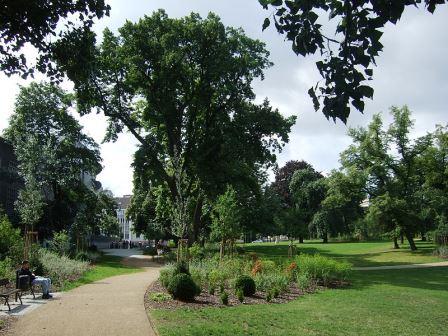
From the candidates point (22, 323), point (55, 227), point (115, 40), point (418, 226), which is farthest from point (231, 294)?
point (418, 226)

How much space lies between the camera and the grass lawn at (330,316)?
10.2 meters

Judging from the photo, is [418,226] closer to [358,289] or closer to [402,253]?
[402,253]

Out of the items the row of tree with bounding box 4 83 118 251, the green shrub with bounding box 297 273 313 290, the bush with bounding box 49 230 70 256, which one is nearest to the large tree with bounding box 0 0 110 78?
the green shrub with bounding box 297 273 313 290

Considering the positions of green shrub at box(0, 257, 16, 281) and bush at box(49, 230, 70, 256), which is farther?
bush at box(49, 230, 70, 256)

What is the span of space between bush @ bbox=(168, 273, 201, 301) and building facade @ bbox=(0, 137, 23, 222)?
28904 millimetres

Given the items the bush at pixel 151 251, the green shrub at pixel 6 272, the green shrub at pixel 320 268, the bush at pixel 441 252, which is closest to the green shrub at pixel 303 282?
the green shrub at pixel 320 268

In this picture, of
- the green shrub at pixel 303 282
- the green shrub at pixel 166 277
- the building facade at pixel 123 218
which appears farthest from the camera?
the building facade at pixel 123 218

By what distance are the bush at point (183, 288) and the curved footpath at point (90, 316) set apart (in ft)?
3.27

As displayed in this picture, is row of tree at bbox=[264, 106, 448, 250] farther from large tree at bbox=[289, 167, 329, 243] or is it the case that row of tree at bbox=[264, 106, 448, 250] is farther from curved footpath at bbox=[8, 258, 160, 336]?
curved footpath at bbox=[8, 258, 160, 336]

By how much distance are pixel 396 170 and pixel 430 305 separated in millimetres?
31423

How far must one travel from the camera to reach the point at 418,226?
41.5m

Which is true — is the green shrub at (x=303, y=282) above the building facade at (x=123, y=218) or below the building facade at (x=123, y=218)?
below

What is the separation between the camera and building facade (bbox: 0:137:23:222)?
128 feet

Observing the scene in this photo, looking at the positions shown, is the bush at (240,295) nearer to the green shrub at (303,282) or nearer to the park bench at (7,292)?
the green shrub at (303,282)
